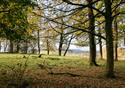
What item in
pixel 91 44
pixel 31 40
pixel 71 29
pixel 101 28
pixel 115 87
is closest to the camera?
pixel 31 40

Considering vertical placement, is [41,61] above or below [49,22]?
below

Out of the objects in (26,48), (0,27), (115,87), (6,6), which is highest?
(6,6)

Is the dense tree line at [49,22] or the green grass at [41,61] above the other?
the dense tree line at [49,22]

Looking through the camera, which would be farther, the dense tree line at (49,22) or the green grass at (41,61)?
the green grass at (41,61)

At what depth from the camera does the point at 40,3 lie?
17156 mm

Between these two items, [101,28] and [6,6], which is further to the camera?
[101,28]

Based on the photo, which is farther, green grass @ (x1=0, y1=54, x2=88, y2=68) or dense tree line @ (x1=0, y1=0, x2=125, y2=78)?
green grass @ (x1=0, y1=54, x2=88, y2=68)

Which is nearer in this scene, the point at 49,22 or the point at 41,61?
the point at 49,22

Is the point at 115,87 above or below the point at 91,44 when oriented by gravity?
below

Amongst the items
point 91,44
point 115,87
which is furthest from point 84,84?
point 91,44

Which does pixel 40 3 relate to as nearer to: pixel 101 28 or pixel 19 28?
pixel 19 28

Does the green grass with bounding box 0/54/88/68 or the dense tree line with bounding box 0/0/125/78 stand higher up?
the dense tree line with bounding box 0/0/125/78

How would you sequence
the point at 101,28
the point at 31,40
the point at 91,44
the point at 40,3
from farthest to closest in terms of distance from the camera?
1. the point at 101,28
2. the point at 91,44
3. the point at 40,3
4. the point at 31,40

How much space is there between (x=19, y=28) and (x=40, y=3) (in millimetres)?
4252
